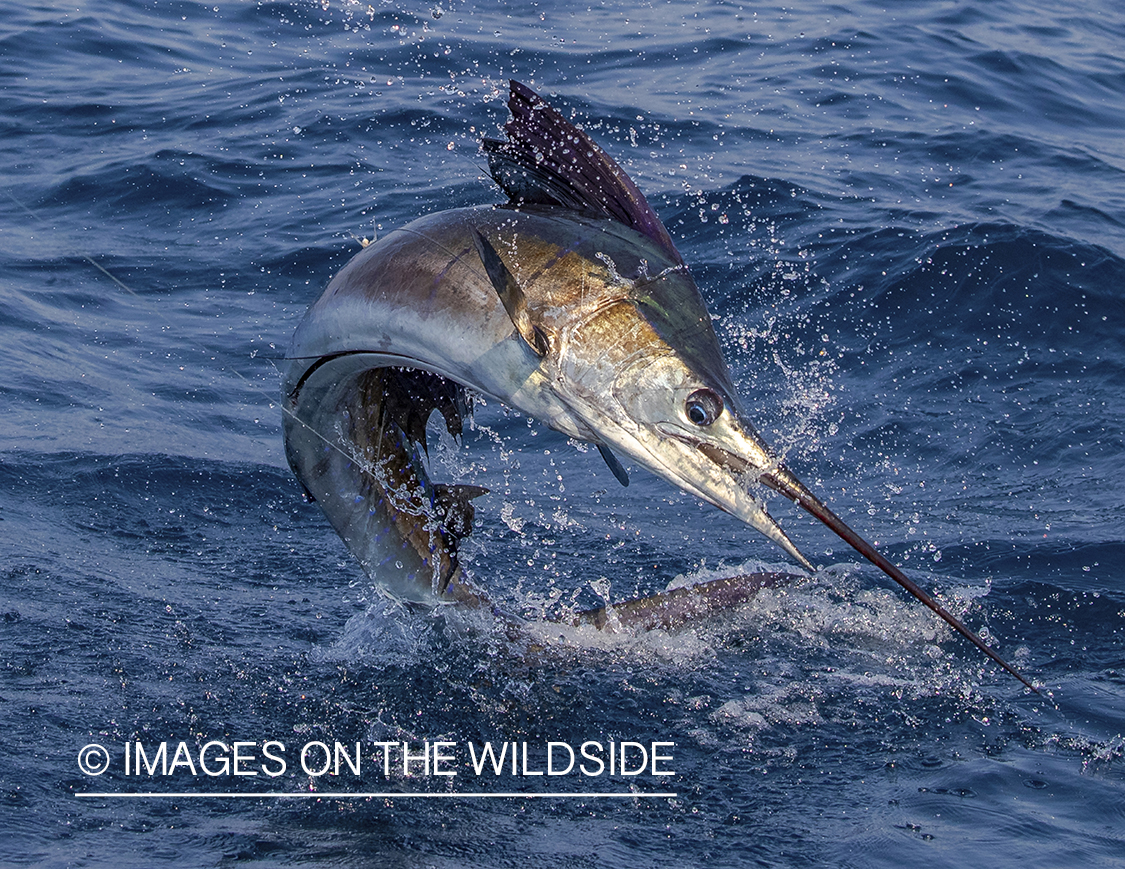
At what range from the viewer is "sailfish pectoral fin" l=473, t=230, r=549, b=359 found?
112 inches

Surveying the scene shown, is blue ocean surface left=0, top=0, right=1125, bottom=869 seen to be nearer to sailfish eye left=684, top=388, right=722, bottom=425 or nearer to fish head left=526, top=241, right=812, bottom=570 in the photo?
fish head left=526, top=241, right=812, bottom=570

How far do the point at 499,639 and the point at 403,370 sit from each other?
3.43 feet

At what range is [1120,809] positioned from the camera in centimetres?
359

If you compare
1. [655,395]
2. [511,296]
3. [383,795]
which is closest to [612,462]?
[655,395]

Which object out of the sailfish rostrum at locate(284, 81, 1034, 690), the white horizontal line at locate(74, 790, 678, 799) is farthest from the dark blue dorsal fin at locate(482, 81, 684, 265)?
the white horizontal line at locate(74, 790, 678, 799)

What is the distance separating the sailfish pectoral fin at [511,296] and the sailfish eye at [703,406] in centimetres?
34

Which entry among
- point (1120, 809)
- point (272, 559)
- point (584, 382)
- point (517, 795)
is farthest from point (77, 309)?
point (1120, 809)

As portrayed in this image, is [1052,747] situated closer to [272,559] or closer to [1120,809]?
[1120,809]

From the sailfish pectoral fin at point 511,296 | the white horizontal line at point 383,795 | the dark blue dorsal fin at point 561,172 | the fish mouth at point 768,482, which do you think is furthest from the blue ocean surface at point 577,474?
the sailfish pectoral fin at point 511,296

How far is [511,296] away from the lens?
2883 millimetres

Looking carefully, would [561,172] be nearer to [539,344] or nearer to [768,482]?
[539,344]

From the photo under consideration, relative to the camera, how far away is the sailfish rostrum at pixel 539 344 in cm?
284

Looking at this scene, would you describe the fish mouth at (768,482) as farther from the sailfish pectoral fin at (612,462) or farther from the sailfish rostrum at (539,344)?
the sailfish pectoral fin at (612,462)

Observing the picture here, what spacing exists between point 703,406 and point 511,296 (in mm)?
489
